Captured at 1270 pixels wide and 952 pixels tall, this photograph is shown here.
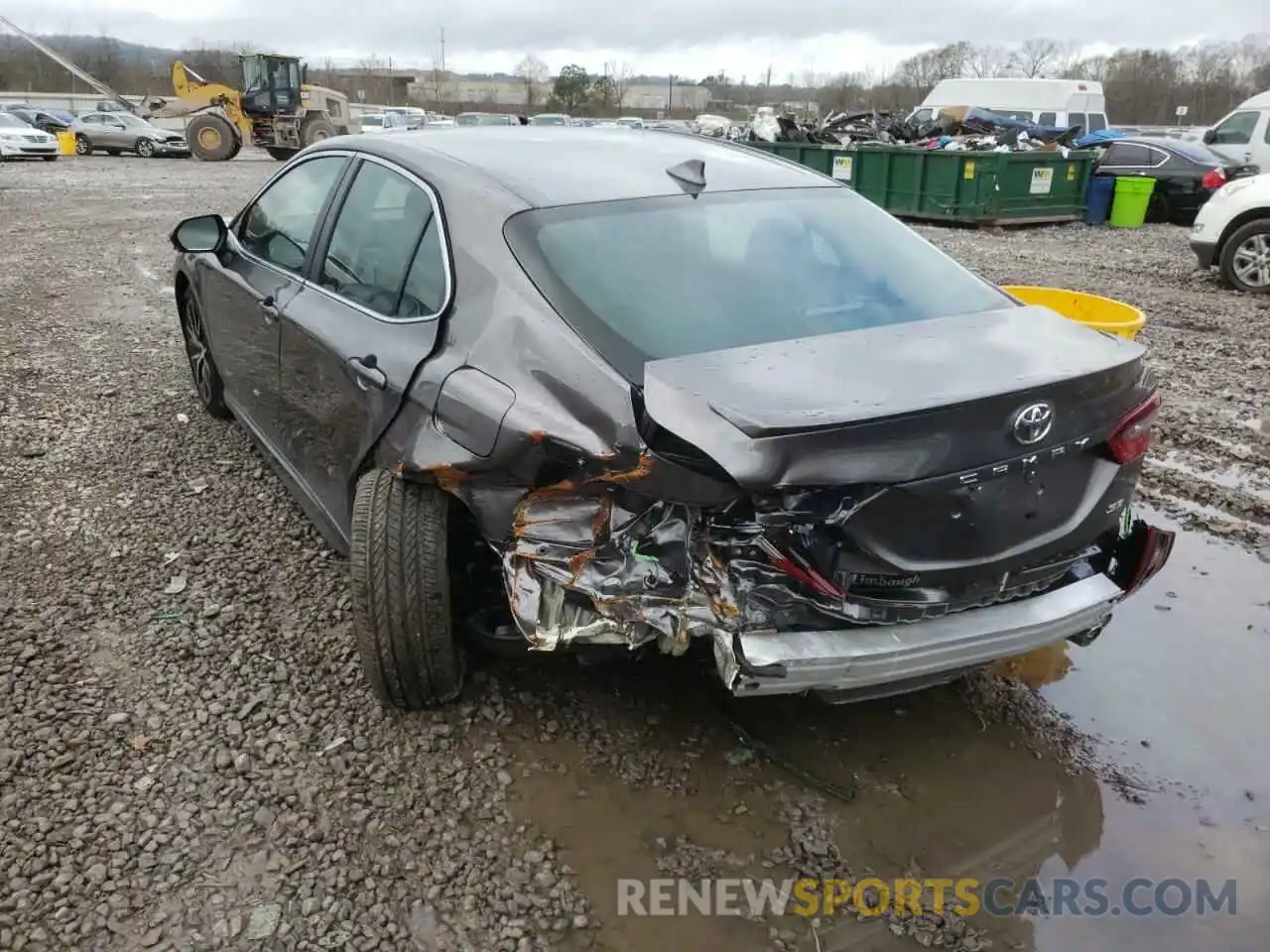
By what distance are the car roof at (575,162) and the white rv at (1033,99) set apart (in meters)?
25.0

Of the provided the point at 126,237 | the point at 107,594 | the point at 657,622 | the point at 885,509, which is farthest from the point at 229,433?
the point at 126,237

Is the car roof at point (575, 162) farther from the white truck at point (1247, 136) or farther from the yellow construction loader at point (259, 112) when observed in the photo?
the yellow construction loader at point (259, 112)

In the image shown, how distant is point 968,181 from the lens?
14484 millimetres

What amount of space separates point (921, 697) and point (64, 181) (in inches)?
886

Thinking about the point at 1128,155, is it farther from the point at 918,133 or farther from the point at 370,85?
the point at 370,85

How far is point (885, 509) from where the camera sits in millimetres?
2293

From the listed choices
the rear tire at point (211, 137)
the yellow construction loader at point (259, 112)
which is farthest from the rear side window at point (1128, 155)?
the rear tire at point (211, 137)

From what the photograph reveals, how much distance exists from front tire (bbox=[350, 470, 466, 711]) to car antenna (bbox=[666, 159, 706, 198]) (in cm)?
127

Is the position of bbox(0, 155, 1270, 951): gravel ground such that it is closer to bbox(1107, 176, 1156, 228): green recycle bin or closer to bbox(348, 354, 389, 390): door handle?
bbox(348, 354, 389, 390): door handle

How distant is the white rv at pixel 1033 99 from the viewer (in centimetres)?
2608

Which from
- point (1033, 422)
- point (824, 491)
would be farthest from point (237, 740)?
point (1033, 422)

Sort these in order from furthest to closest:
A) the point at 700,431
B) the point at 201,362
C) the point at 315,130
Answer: the point at 315,130, the point at 201,362, the point at 700,431

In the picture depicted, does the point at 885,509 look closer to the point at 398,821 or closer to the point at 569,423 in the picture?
the point at 569,423

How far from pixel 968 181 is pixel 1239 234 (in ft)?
17.7
